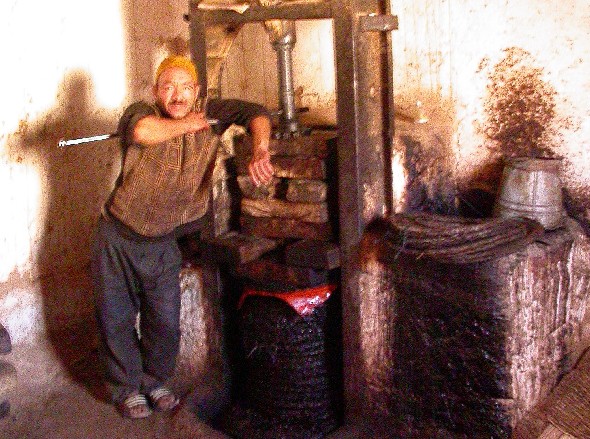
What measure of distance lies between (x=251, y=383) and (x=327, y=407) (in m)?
0.37

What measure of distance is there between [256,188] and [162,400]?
39.6 inches

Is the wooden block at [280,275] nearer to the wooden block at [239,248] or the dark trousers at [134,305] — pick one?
the wooden block at [239,248]

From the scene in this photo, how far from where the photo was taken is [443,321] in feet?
8.72

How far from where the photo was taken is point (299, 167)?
2.98m

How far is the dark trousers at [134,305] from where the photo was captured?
2.91m

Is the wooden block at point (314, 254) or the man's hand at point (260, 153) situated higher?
the man's hand at point (260, 153)

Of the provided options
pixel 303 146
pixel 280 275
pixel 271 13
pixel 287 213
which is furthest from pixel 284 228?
pixel 271 13

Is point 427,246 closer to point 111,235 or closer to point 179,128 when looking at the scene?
point 179,128

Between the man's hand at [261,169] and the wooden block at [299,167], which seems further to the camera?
the wooden block at [299,167]

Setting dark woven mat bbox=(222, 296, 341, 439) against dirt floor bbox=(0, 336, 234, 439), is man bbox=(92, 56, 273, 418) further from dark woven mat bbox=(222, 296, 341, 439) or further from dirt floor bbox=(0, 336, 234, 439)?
dark woven mat bbox=(222, 296, 341, 439)

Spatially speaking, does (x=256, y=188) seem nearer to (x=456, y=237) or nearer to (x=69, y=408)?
(x=456, y=237)

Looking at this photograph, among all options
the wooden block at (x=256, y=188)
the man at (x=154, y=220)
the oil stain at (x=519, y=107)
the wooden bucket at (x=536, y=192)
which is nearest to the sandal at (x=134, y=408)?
the man at (x=154, y=220)

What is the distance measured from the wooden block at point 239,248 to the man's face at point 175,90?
24.6 inches

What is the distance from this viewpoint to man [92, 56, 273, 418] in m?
2.77
